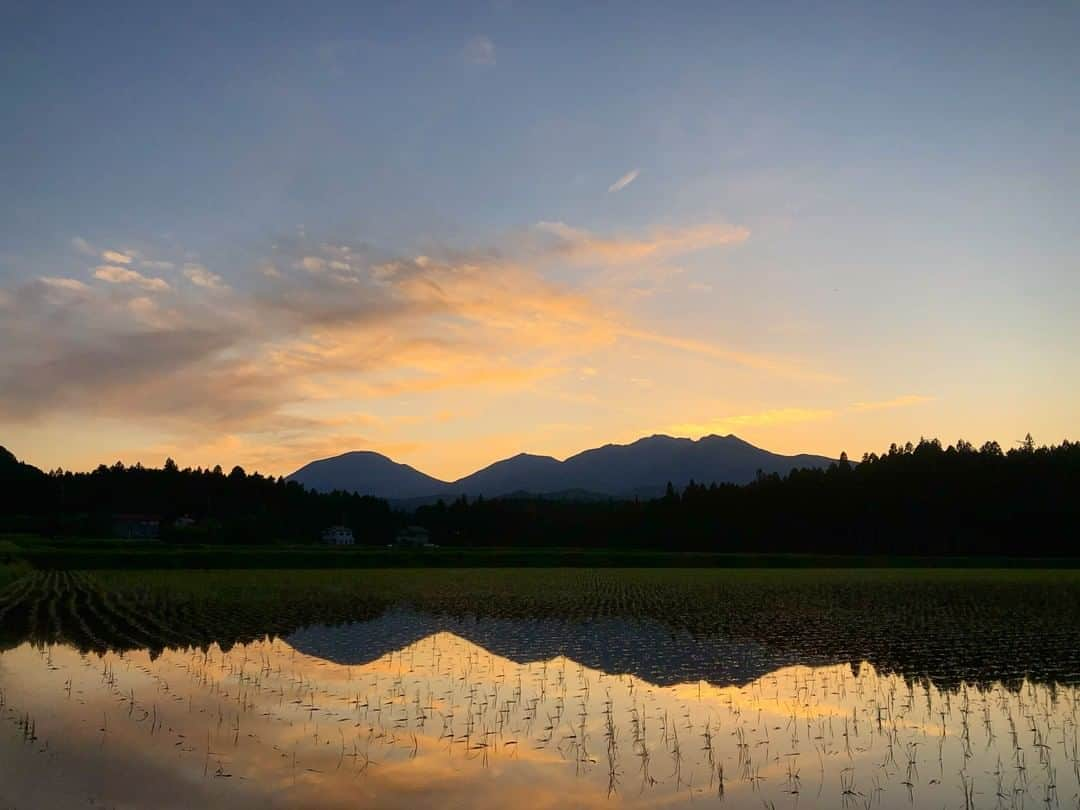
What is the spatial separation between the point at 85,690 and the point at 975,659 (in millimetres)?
18498

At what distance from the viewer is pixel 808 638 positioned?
74.0ft

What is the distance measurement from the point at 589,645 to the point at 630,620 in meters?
6.05

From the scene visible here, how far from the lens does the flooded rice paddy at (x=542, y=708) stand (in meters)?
9.59

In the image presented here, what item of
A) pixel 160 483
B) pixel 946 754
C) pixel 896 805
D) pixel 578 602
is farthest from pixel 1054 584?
pixel 160 483

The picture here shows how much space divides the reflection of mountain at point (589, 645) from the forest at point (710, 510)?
63631 mm

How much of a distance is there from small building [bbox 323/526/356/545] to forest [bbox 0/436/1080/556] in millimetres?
2358

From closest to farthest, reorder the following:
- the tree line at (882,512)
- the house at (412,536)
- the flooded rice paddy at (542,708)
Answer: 1. the flooded rice paddy at (542,708)
2. the tree line at (882,512)
3. the house at (412,536)

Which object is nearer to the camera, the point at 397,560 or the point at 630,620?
the point at 630,620

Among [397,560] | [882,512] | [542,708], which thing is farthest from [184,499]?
[542,708]

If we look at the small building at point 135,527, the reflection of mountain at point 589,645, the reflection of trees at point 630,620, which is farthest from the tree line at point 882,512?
the reflection of mountain at point 589,645

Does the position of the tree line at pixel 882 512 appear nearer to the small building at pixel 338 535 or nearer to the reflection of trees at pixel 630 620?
the small building at pixel 338 535

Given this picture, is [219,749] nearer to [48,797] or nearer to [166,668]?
[48,797]

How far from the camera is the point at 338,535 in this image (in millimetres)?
128125

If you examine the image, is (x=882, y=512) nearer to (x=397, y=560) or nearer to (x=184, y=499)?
(x=397, y=560)
